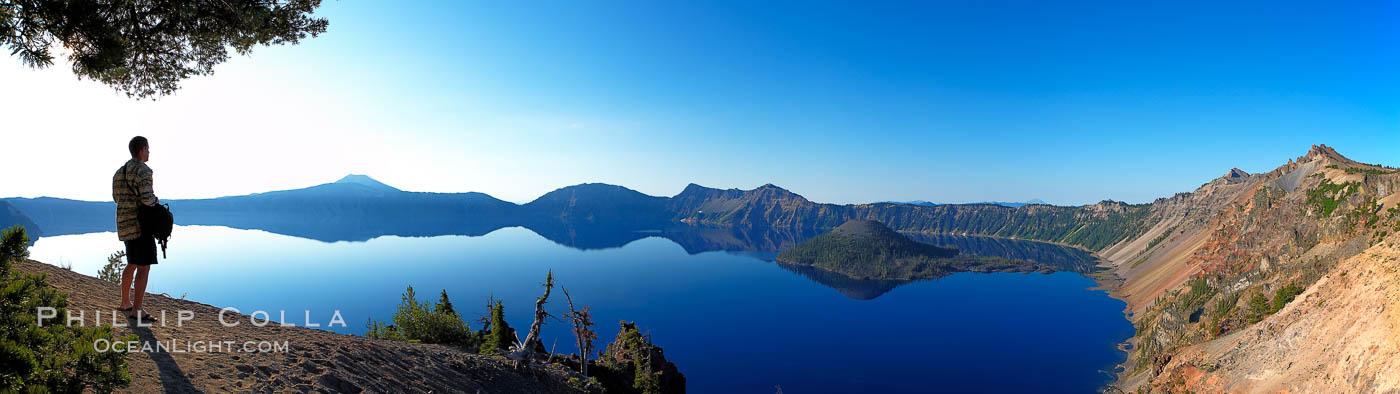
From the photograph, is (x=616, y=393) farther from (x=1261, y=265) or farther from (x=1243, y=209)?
(x=1243, y=209)

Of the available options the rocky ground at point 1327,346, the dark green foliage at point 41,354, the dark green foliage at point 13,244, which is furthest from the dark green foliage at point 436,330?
the rocky ground at point 1327,346

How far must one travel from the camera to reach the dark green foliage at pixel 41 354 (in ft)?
15.3

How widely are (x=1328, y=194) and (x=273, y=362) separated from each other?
167891mm

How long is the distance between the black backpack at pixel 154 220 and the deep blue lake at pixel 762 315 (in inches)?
3607

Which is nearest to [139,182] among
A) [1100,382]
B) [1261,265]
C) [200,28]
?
[200,28]

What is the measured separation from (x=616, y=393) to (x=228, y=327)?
85.3 feet

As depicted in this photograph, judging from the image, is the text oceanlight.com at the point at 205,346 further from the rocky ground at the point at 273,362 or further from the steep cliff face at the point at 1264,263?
the steep cliff face at the point at 1264,263

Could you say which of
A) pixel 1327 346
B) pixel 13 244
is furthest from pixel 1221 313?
pixel 13 244

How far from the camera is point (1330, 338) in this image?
4388cm

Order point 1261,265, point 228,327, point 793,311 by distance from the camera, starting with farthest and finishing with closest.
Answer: point 793,311
point 1261,265
point 228,327

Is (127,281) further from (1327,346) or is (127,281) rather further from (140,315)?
(1327,346)

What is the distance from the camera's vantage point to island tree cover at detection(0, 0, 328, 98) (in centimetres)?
894

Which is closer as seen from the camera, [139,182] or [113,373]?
[113,373]

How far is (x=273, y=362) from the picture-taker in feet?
32.7
